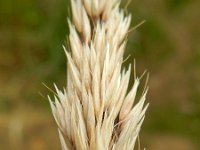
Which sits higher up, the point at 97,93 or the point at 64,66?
the point at 64,66

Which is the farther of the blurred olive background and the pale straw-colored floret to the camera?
the blurred olive background

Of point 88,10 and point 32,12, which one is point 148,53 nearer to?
point 32,12

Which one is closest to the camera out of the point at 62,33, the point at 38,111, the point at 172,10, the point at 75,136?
the point at 75,136

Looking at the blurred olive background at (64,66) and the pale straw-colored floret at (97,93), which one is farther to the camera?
the blurred olive background at (64,66)

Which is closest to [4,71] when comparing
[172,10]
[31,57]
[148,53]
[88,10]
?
Answer: [31,57]
